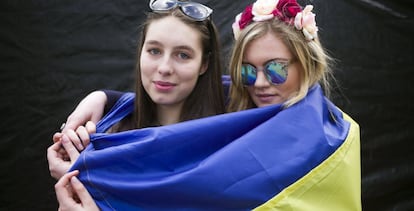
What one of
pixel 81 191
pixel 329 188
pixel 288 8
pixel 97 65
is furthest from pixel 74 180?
pixel 97 65

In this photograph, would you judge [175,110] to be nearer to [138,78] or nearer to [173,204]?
[138,78]

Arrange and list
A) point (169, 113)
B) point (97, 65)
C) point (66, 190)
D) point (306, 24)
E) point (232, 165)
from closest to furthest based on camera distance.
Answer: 1. point (232, 165)
2. point (66, 190)
3. point (306, 24)
4. point (169, 113)
5. point (97, 65)

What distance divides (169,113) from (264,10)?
16.8 inches

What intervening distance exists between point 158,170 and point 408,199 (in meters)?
1.80

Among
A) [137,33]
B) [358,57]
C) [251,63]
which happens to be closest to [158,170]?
[251,63]

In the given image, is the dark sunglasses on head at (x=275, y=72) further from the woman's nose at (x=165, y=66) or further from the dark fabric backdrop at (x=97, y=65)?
the dark fabric backdrop at (x=97, y=65)

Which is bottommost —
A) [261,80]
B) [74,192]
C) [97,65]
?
[97,65]

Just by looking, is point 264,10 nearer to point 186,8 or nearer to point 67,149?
point 186,8

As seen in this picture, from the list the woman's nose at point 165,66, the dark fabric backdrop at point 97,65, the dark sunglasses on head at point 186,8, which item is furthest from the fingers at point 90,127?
the dark fabric backdrop at point 97,65

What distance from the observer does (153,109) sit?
1771 millimetres

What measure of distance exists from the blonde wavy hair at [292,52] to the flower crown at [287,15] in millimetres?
16

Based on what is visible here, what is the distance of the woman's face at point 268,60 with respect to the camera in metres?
1.60

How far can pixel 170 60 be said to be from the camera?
5.28 ft

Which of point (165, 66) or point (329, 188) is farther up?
point (165, 66)
